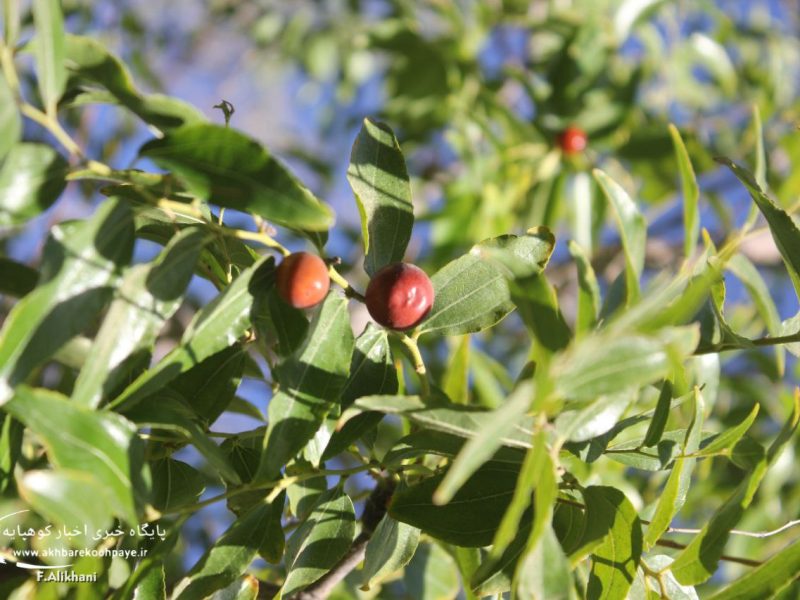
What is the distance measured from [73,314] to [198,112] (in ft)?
0.57

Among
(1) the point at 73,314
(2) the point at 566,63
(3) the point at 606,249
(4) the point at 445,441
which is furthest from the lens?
(3) the point at 606,249

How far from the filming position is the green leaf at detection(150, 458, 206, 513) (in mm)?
708

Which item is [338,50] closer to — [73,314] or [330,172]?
[330,172]

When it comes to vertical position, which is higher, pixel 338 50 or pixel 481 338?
pixel 338 50

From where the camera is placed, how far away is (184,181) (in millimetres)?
580

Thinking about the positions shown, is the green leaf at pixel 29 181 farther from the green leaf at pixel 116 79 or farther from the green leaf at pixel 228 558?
the green leaf at pixel 228 558

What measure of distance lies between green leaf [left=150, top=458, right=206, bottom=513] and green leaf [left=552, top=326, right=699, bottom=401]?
15.2 inches

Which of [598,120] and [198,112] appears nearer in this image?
[198,112]

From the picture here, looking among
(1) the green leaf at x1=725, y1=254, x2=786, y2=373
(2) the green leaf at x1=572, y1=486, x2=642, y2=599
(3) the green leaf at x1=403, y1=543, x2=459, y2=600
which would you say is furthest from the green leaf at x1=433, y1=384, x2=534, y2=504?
(3) the green leaf at x1=403, y1=543, x2=459, y2=600

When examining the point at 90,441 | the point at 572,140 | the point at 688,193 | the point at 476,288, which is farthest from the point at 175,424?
the point at 572,140

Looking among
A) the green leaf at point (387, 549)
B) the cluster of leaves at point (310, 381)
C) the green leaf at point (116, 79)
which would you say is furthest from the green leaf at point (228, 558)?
the green leaf at point (116, 79)

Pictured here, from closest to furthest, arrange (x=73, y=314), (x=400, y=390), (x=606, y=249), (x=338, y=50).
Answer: (x=73, y=314) < (x=400, y=390) < (x=606, y=249) < (x=338, y=50)

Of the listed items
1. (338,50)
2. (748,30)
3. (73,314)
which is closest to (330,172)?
(338,50)

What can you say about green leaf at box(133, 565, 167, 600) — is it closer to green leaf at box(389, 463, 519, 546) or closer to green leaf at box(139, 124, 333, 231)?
green leaf at box(389, 463, 519, 546)
